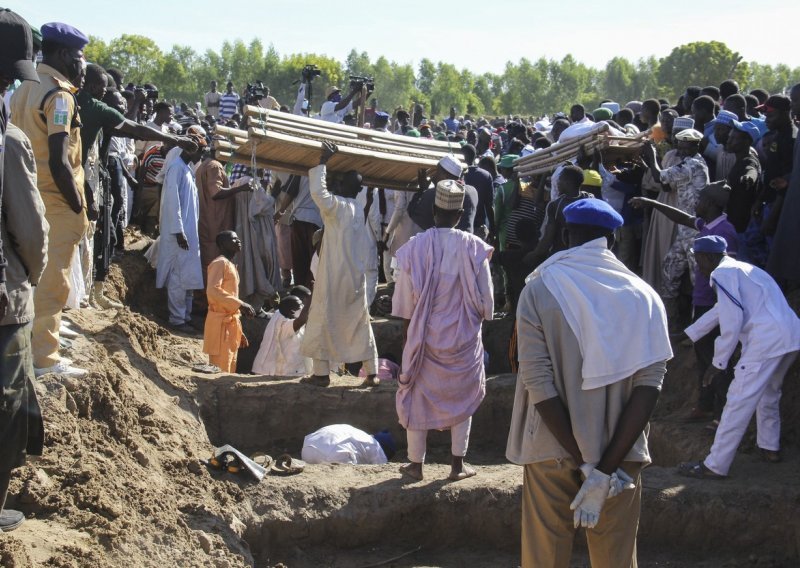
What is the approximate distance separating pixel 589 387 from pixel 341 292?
166 inches

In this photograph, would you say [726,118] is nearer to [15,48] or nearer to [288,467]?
[288,467]

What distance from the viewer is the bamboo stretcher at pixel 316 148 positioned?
754 cm

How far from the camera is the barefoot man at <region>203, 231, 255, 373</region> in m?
8.83

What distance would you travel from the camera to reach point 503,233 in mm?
10359

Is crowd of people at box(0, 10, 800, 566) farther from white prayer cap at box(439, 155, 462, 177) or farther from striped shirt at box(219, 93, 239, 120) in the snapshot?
striped shirt at box(219, 93, 239, 120)

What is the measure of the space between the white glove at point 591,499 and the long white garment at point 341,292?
13.9 feet

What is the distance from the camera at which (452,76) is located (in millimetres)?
84312

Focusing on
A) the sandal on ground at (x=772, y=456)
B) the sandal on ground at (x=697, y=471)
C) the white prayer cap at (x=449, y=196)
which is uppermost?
the white prayer cap at (x=449, y=196)

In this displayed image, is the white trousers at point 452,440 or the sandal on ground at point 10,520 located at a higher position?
the sandal on ground at point 10,520

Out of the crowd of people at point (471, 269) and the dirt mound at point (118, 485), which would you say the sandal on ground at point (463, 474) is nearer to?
the crowd of people at point (471, 269)

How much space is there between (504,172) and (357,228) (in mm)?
3997

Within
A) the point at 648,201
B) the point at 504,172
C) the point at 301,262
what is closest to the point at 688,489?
the point at 648,201

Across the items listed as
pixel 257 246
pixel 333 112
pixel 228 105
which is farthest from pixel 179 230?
pixel 228 105

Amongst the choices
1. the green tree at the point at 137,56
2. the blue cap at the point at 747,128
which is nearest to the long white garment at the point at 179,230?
the blue cap at the point at 747,128
